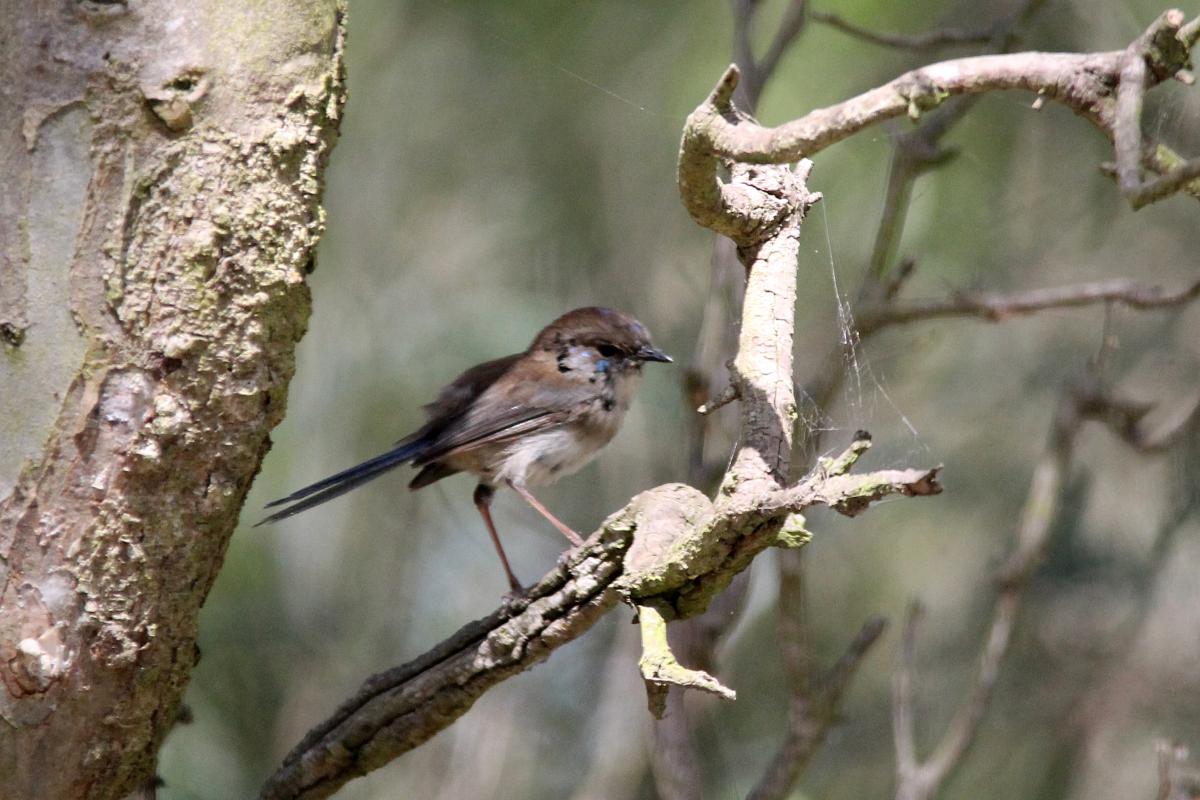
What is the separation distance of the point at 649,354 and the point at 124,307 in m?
2.85

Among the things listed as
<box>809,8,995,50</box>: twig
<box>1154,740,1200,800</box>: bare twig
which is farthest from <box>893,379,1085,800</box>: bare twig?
<box>809,8,995,50</box>: twig

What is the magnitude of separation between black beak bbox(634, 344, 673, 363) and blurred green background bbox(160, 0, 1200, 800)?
125 mm

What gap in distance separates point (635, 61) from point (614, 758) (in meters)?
3.56

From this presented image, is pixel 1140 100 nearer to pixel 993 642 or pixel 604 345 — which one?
pixel 993 642

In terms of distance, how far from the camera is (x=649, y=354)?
5.01 metres

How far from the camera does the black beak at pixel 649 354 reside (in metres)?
4.98

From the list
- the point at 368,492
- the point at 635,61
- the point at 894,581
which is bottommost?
the point at 894,581

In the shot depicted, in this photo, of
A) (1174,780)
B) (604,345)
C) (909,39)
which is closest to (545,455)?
(604,345)

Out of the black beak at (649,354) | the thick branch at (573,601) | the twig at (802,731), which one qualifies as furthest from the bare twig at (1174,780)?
the black beak at (649,354)

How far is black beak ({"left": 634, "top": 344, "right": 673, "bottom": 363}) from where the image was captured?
4.98 meters

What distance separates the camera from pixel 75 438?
237cm

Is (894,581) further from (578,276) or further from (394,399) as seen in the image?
(394,399)

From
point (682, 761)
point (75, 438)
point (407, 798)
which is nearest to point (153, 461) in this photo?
point (75, 438)

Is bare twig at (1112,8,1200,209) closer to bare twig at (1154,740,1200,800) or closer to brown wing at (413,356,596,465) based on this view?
bare twig at (1154,740,1200,800)
